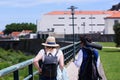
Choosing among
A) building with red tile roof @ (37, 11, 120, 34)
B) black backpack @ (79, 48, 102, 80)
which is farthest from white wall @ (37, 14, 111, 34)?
black backpack @ (79, 48, 102, 80)

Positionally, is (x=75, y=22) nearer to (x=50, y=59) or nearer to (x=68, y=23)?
(x=68, y=23)

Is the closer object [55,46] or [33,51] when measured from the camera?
[55,46]

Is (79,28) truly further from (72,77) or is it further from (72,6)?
(72,77)

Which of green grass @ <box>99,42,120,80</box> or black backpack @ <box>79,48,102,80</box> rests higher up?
black backpack @ <box>79,48,102,80</box>

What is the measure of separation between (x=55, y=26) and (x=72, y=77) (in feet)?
540

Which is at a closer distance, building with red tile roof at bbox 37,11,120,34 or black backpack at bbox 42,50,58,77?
black backpack at bbox 42,50,58,77

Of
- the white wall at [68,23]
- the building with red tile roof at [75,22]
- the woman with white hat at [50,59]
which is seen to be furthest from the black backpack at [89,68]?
the white wall at [68,23]

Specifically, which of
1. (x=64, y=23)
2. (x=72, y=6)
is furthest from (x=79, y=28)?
(x=72, y=6)

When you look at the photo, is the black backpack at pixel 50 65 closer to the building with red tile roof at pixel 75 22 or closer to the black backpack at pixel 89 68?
the black backpack at pixel 89 68

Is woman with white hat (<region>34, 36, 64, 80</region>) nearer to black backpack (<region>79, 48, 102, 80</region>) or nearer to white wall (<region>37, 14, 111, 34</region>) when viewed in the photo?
black backpack (<region>79, 48, 102, 80</region>)

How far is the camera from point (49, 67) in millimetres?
9531

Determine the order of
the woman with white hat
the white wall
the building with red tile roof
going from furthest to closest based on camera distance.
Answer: the building with red tile roof → the white wall → the woman with white hat

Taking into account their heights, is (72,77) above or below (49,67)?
below

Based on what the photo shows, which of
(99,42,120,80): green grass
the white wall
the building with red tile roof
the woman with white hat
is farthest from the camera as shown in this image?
the building with red tile roof
